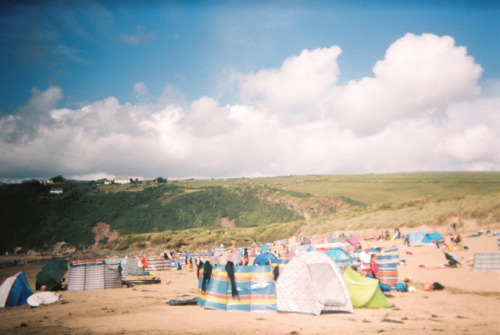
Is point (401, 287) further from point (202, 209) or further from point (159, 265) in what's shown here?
point (202, 209)

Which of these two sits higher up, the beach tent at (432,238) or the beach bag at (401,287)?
the beach bag at (401,287)

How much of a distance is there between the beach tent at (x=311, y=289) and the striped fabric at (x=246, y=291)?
0.34m

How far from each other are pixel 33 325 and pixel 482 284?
674 inches

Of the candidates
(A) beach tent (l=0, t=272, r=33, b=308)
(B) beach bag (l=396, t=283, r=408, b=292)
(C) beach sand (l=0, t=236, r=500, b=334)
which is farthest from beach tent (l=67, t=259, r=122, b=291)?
(B) beach bag (l=396, t=283, r=408, b=292)

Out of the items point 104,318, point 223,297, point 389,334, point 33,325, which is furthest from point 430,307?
point 33,325

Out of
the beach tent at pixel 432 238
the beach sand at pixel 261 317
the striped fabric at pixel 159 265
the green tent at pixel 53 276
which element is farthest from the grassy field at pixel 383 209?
the green tent at pixel 53 276

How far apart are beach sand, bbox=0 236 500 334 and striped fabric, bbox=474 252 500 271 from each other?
5.69ft

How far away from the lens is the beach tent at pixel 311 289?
10.1 m

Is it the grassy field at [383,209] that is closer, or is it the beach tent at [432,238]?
the beach tent at [432,238]

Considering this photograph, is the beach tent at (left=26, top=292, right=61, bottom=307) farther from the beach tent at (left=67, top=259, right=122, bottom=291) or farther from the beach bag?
the beach bag

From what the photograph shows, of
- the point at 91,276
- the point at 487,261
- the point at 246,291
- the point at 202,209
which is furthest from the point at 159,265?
the point at 202,209

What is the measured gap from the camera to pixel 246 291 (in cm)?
1052

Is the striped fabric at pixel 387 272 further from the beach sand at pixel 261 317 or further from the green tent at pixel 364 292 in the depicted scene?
the green tent at pixel 364 292

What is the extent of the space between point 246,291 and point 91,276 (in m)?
11.0
